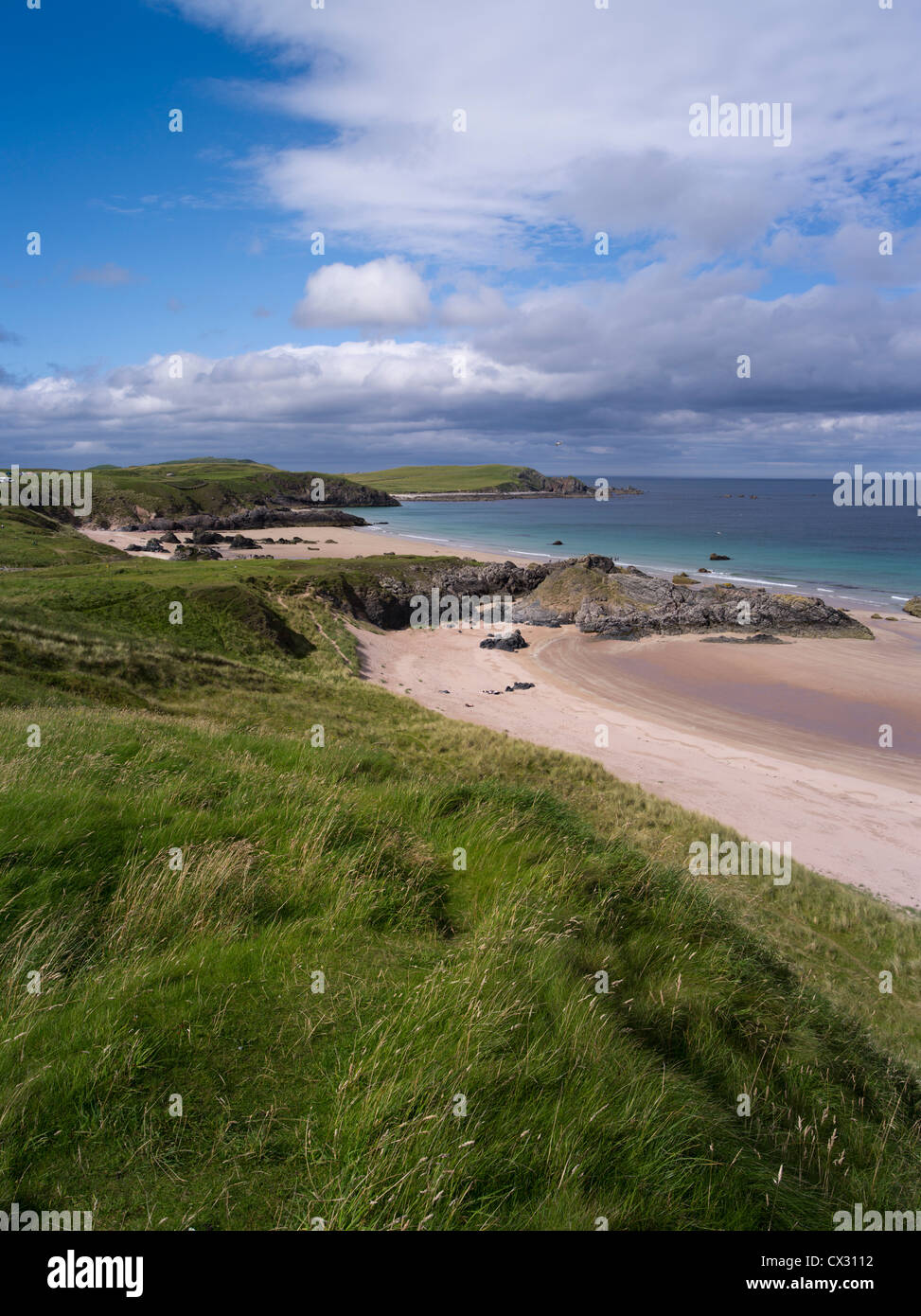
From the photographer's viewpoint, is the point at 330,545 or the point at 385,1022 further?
the point at 330,545

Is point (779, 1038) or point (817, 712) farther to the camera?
point (817, 712)

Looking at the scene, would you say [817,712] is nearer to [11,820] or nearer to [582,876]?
[582,876]

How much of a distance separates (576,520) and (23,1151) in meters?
183

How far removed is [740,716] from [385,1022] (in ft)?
113

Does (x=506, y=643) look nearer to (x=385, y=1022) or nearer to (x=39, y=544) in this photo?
(x=385, y=1022)

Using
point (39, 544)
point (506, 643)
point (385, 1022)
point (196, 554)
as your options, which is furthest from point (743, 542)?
point (385, 1022)

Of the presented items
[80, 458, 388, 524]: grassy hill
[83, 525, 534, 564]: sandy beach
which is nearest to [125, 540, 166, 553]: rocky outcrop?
[83, 525, 534, 564]: sandy beach

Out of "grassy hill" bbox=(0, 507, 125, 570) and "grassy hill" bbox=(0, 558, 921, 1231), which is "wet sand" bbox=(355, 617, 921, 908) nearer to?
"grassy hill" bbox=(0, 558, 921, 1231)

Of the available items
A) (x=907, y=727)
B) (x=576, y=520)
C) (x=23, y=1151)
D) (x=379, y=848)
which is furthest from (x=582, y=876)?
(x=576, y=520)

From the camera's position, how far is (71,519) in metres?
118

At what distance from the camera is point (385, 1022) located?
4316mm

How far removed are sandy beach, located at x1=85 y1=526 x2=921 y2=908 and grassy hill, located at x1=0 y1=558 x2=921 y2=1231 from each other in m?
11.5

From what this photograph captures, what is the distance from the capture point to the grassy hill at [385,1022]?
338cm

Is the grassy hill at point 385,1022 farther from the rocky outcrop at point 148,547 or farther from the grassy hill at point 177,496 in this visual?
the grassy hill at point 177,496
